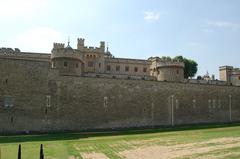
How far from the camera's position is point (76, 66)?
4509 centimetres

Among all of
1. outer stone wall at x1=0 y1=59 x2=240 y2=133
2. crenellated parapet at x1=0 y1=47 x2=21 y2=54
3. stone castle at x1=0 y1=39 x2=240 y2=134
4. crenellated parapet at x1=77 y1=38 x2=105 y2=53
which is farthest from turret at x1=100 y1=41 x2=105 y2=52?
outer stone wall at x1=0 y1=59 x2=240 y2=133

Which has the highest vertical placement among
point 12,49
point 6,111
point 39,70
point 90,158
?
point 12,49

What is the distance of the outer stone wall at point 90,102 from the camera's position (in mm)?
35719

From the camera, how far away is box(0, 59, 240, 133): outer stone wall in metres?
35.7

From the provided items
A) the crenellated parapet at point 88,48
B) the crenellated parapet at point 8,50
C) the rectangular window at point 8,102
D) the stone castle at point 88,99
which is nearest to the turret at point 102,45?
the crenellated parapet at point 88,48

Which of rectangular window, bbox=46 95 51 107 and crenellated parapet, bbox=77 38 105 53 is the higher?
crenellated parapet, bbox=77 38 105 53

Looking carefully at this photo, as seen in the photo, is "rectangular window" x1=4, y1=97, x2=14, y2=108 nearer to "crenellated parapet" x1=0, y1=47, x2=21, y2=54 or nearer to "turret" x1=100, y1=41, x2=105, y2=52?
"crenellated parapet" x1=0, y1=47, x2=21, y2=54

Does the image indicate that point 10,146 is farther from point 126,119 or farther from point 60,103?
point 126,119

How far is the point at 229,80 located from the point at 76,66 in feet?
137

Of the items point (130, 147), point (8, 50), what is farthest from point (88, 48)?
point (130, 147)

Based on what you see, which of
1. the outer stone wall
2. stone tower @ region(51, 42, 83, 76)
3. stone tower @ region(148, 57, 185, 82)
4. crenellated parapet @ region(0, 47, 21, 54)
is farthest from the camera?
stone tower @ region(148, 57, 185, 82)

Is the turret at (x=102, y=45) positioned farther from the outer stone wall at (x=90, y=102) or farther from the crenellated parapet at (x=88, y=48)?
the outer stone wall at (x=90, y=102)

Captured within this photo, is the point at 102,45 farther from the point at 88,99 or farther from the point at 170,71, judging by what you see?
the point at 88,99

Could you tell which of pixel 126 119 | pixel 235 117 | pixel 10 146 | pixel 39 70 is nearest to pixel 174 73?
pixel 235 117
